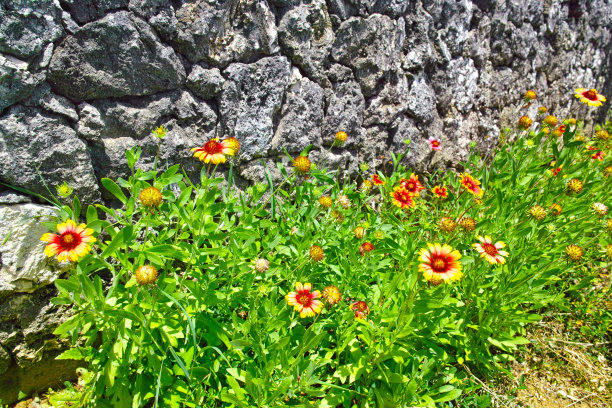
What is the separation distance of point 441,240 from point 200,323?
1.47 m

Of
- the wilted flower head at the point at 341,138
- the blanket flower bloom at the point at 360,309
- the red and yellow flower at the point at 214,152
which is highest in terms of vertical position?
the red and yellow flower at the point at 214,152

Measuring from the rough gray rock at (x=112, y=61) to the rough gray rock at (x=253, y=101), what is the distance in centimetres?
34

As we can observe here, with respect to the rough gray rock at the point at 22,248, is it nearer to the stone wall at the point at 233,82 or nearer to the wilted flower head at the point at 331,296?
the stone wall at the point at 233,82

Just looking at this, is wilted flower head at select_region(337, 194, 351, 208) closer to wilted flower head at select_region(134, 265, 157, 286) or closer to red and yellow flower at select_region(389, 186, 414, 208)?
red and yellow flower at select_region(389, 186, 414, 208)

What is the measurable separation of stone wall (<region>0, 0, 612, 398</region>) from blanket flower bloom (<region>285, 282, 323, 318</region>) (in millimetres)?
963

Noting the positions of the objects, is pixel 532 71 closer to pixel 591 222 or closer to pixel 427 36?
pixel 427 36

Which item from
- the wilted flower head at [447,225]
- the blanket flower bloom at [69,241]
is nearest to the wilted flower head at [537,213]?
the wilted flower head at [447,225]

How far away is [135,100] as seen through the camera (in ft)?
6.77

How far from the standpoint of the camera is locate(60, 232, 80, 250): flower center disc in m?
1.48

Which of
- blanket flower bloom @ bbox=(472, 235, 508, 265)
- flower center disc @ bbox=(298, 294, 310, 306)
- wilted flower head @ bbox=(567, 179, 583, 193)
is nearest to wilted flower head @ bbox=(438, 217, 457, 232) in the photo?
blanket flower bloom @ bbox=(472, 235, 508, 265)

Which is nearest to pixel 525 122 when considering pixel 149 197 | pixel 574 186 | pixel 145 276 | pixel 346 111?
pixel 574 186

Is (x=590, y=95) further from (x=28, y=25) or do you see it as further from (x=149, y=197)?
(x=28, y=25)

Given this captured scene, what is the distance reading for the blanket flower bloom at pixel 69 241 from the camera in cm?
144

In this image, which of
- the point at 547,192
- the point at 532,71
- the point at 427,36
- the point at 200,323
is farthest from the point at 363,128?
the point at 532,71
